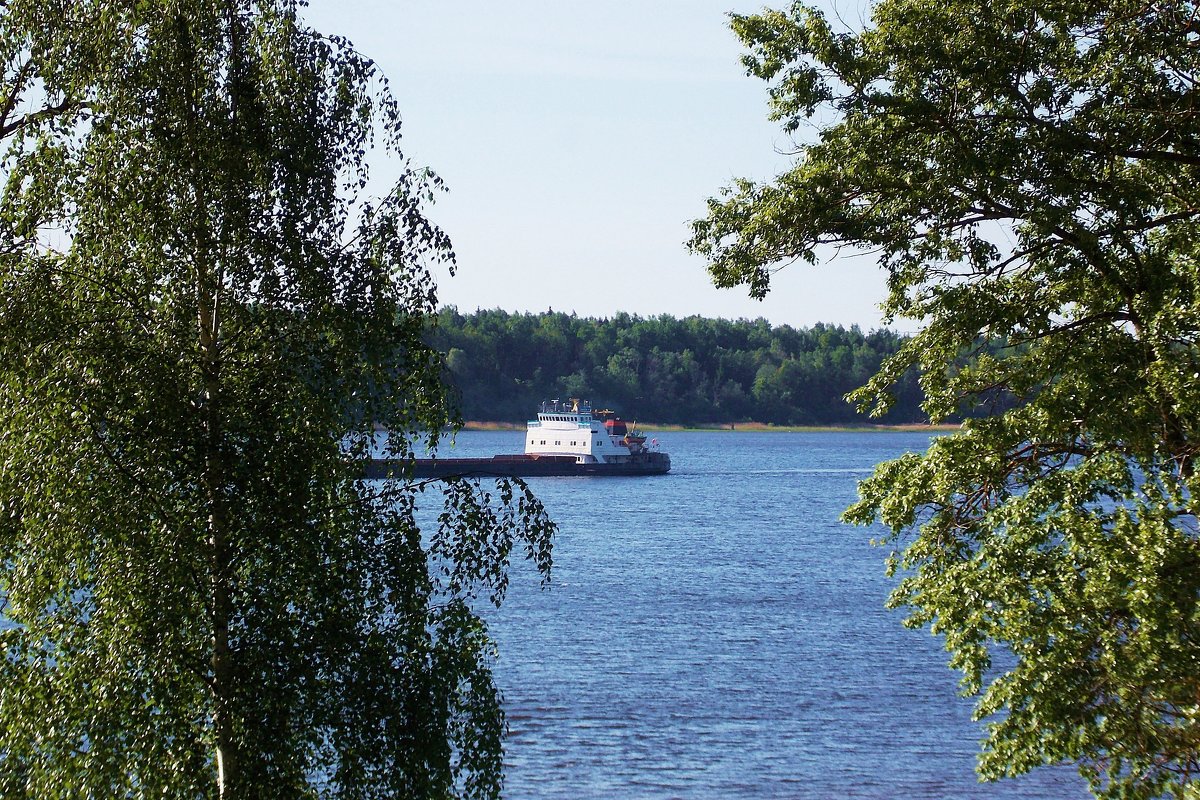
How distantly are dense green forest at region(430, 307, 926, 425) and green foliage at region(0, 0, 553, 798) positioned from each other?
147 meters

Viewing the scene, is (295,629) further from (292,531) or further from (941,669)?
(941,669)

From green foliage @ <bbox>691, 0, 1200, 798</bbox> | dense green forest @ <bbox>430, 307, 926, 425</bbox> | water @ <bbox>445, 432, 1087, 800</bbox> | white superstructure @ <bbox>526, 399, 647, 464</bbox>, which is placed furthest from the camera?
dense green forest @ <bbox>430, 307, 926, 425</bbox>

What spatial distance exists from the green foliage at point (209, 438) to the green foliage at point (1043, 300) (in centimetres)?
411

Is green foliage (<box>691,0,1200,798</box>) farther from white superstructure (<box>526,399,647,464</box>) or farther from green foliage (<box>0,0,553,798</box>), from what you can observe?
white superstructure (<box>526,399,647,464</box>)

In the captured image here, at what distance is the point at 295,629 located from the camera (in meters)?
11.7

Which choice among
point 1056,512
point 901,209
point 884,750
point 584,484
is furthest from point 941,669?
point 584,484

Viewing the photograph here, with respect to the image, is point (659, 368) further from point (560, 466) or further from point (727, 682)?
point (727, 682)

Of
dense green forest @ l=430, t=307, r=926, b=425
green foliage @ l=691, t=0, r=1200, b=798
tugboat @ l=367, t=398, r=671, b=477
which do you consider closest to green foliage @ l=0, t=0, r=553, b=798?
green foliage @ l=691, t=0, r=1200, b=798

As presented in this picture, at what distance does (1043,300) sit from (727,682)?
741 inches

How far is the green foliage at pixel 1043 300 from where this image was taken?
1222cm

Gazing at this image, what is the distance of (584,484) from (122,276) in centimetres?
8565

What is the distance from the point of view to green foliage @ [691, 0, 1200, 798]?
1222 centimetres

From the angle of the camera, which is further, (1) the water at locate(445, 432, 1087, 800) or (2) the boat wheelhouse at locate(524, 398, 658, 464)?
(2) the boat wheelhouse at locate(524, 398, 658, 464)

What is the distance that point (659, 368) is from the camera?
178 m
